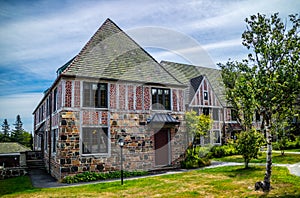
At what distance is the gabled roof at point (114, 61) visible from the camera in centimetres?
1347

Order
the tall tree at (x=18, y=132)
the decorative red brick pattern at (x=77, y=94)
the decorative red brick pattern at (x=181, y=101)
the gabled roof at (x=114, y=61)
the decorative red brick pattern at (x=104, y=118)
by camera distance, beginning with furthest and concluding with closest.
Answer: the tall tree at (x=18, y=132), the decorative red brick pattern at (x=181, y=101), the gabled roof at (x=114, y=61), the decorative red brick pattern at (x=104, y=118), the decorative red brick pattern at (x=77, y=94)

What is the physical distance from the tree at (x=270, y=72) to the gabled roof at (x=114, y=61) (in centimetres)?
737

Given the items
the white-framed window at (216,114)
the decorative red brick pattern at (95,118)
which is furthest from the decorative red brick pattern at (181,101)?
the white-framed window at (216,114)

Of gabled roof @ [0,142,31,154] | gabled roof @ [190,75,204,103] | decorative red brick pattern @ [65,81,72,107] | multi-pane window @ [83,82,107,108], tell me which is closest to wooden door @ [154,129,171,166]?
multi-pane window @ [83,82,107,108]

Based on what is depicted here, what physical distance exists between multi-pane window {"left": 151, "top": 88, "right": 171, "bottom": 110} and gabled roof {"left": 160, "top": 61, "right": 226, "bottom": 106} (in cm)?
707

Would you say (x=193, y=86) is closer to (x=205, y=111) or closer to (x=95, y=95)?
(x=205, y=111)

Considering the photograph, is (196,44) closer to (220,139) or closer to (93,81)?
(93,81)

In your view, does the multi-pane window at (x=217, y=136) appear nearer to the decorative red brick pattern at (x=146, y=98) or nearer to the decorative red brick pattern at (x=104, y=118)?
the decorative red brick pattern at (x=146, y=98)

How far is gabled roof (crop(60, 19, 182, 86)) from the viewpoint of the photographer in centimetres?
1347

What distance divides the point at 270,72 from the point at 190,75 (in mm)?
18148

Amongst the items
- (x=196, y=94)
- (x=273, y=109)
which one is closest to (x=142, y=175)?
(x=273, y=109)

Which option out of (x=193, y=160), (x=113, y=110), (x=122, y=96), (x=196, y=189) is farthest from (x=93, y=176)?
(x=193, y=160)

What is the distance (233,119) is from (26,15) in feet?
73.6

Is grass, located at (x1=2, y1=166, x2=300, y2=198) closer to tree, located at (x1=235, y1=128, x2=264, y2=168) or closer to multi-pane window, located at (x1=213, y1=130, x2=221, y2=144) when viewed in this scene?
tree, located at (x1=235, y1=128, x2=264, y2=168)
